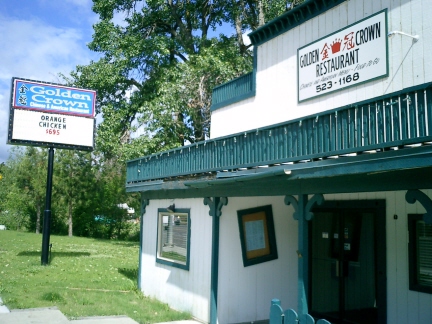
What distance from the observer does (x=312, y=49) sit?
12141 mm

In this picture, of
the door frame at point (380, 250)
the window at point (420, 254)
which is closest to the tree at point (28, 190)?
the door frame at point (380, 250)

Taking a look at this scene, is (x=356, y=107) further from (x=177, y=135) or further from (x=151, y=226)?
(x=177, y=135)

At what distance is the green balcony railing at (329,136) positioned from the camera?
624cm

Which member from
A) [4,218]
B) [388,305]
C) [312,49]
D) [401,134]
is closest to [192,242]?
[388,305]

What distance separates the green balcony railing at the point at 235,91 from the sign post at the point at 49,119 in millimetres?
7407

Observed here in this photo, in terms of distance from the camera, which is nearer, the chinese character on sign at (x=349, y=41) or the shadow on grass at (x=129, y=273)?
the chinese character on sign at (x=349, y=41)

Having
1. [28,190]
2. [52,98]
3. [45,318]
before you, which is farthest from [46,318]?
[28,190]

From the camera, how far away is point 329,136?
25.3ft

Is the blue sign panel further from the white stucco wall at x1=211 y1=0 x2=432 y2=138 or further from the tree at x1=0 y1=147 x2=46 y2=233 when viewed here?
the tree at x1=0 y1=147 x2=46 y2=233

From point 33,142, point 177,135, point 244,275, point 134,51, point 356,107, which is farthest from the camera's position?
point 134,51

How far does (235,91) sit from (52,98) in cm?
913

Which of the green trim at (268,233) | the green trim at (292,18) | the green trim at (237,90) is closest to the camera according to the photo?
the green trim at (268,233)

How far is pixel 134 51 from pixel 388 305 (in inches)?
827

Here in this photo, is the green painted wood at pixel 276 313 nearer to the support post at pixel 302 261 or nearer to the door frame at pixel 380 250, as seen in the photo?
the support post at pixel 302 261
